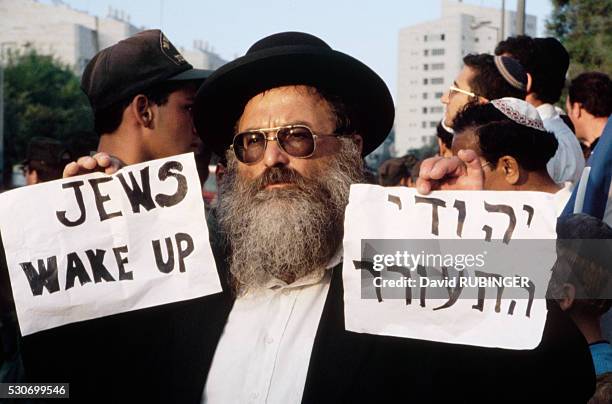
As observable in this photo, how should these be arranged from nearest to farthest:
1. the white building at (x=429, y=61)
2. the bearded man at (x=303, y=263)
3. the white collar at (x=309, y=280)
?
the bearded man at (x=303, y=263)
the white collar at (x=309, y=280)
the white building at (x=429, y=61)

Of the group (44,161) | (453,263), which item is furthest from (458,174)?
(44,161)

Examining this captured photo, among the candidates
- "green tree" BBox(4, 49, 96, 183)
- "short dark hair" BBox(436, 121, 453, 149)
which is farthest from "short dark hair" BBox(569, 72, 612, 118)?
"green tree" BBox(4, 49, 96, 183)

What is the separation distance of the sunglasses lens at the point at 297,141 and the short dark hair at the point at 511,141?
1.07 meters

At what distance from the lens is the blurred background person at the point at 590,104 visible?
16.9 ft

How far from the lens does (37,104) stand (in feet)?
193

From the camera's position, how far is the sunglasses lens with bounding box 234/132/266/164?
2990 mm

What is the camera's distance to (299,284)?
2828 mm

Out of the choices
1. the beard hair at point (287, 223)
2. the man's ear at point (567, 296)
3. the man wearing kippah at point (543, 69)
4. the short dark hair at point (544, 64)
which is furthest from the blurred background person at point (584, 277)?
the short dark hair at point (544, 64)

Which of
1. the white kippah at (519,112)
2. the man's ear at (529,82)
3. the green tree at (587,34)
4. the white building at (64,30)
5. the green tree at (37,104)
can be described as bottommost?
the green tree at (37,104)

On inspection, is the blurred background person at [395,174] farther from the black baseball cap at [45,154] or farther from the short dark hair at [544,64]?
the short dark hair at [544,64]

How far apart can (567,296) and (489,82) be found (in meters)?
1.55

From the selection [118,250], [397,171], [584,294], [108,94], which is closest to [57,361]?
[118,250]

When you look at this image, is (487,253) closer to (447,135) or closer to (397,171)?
(447,135)

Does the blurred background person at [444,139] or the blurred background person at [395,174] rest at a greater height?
the blurred background person at [444,139]
